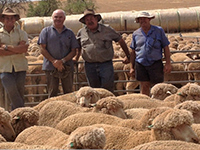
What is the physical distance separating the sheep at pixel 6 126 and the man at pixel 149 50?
3.32 meters

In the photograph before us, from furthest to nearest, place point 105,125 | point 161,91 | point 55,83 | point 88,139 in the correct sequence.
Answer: point 55,83 → point 161,91 → point 105,125 → point 88,139

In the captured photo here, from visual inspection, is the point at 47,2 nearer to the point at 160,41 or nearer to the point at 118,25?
the point at 118,25

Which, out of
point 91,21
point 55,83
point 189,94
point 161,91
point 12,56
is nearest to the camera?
point 189,94

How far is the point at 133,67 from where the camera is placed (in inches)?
305

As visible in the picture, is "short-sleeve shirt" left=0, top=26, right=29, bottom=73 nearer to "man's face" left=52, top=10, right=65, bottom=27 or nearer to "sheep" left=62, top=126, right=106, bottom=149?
"man's face" left=52, top=10, right=65, bottom=27

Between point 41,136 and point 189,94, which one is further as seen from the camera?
point 189,94

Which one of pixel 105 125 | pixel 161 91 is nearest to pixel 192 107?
pixel 105 125

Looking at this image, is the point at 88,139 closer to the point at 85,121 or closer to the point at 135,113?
the point at 85,121

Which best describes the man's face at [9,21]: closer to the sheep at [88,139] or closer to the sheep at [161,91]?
the sheep at [161,91]

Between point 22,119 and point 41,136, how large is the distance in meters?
0.69

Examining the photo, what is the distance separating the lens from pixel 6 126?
4.68 meters

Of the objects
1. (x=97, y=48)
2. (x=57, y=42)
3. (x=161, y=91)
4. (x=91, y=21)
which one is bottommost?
(x=161, y=91)

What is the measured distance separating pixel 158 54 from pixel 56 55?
1.73 meters

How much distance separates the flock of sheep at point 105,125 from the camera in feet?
11.8
